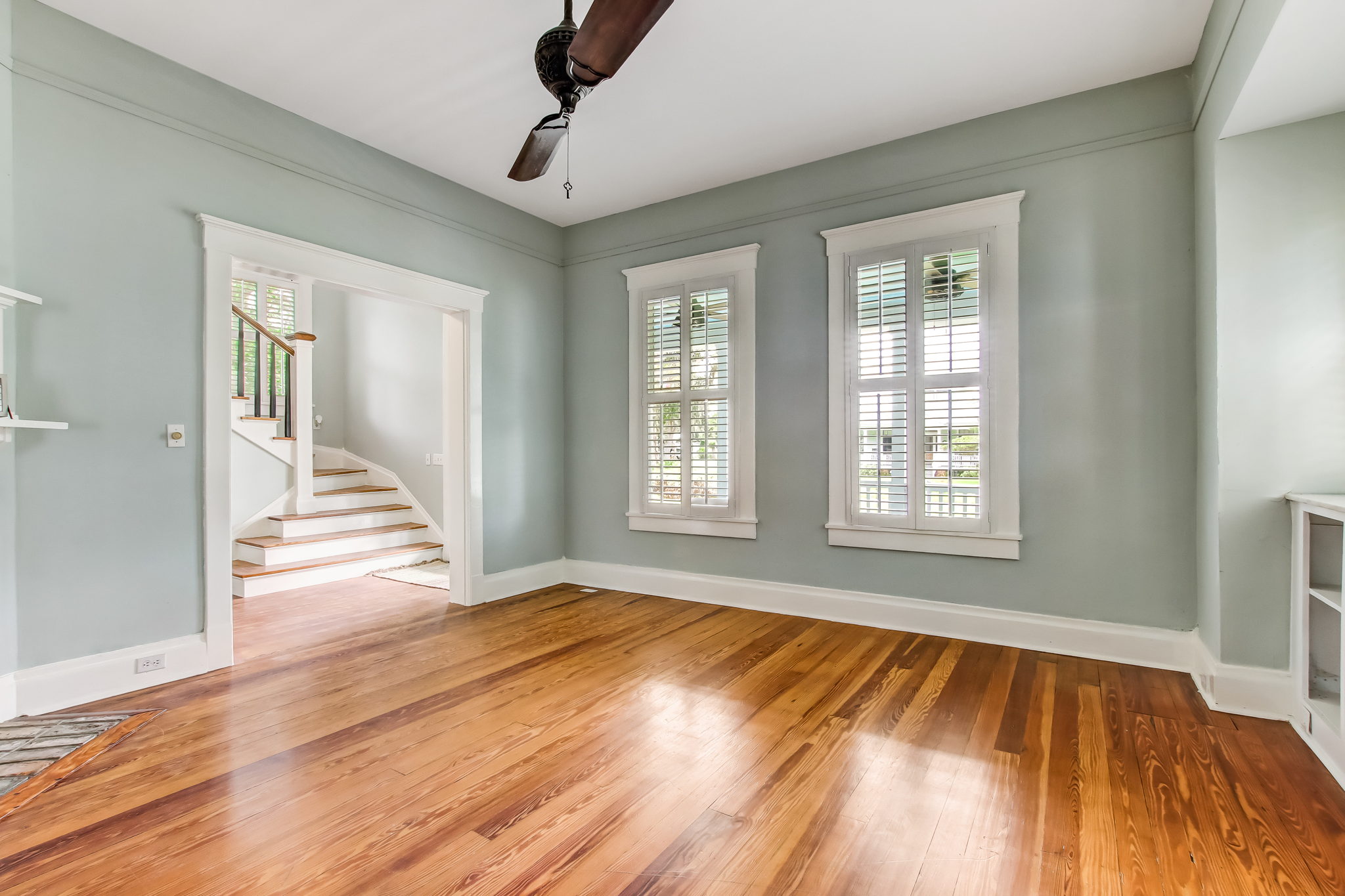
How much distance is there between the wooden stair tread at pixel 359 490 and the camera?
6123 millimetres

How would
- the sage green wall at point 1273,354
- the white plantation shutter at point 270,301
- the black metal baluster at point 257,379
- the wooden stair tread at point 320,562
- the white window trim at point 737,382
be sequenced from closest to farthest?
the sage green wall at point 1273,354 < the white window trim at point 737,382 < the wooden stair tread at point 320,562 < the black metal baluster at point 257,379 < the white plantation shutter at point 270,301

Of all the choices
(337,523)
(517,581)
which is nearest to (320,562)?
(337,523)

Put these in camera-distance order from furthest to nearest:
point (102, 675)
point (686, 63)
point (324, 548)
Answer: point (324, 548) < point (686, 63) < point (102, 675)

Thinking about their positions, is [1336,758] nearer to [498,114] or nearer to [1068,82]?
[1068,82]

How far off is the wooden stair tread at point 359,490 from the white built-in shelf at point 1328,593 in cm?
669

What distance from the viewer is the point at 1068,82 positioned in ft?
10.4

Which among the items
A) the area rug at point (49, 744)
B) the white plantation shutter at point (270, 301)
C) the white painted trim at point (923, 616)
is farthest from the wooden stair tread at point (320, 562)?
the white plantation shutter at point (270, 301)

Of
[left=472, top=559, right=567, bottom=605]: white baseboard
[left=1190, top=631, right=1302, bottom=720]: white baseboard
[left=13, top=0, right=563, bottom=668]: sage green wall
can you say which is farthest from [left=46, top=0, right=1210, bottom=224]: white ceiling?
[left=472, top=559, right=567, bottom=605]: white baseboard

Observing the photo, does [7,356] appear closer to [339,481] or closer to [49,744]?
[49,744]

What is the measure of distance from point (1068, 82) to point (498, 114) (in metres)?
2.99

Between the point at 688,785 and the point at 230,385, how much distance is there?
286cm

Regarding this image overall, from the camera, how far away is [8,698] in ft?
8.16

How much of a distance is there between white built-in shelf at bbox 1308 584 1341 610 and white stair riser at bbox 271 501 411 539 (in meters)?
6.21

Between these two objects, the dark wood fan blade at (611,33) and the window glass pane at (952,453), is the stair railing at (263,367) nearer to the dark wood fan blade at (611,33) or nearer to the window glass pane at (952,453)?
the dark wood fan blade at (611,33)
